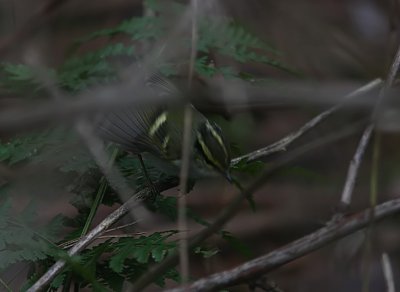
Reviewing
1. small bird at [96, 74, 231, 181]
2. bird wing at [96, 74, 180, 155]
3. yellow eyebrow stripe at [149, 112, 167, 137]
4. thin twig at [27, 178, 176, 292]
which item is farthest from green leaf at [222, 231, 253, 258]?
yellow eyebrow stripe at [149, 112, 167, 137]

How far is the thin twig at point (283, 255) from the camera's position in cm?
218

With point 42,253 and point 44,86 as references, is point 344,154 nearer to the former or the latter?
point 44,86

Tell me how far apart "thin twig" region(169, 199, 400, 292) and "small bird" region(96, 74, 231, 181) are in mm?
686

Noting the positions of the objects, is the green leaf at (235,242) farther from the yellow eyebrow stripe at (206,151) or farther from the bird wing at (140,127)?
the bird wing at (140,127)

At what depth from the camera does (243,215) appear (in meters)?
5.59

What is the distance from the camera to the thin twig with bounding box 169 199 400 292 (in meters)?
2.18

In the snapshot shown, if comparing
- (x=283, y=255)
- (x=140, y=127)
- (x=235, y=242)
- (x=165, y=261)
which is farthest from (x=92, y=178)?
(x=283, y=255)

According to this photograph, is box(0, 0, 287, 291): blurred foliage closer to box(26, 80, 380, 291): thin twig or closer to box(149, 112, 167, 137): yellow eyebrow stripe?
box(26, 80, 380, 291): thin twig

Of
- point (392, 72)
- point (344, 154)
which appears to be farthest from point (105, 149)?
point (344, 154)

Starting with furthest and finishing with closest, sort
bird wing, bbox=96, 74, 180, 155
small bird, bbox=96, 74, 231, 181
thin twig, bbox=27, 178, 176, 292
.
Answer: bird wing, bbox=96, 74, 180, 155 < small bird, bbox=96, 74, 231, 181 < thin twig, bbox=27, 178, 176, 292

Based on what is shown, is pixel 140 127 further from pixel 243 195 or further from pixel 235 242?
pixel 243 195

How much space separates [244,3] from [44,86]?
174 cm

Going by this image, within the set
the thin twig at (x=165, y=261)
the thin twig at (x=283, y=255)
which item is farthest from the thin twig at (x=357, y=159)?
the thin twig at (x=165, y=261)

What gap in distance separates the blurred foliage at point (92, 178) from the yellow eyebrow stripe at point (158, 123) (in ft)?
0.45
